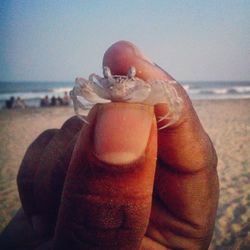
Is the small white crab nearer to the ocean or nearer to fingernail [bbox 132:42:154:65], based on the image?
fingernail [bbox 132:42:154:65]

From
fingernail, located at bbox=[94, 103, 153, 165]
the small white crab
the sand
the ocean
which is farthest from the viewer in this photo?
the ocean

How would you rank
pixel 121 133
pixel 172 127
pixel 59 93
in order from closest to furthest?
pixel 121 133, pixel 172 127, pixel 59 93

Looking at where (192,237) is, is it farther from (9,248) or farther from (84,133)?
(9,248)

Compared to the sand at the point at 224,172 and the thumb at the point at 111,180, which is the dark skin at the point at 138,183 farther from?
the sand at the point at 224,172

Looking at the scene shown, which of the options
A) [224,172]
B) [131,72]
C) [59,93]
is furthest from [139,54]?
[59,93]

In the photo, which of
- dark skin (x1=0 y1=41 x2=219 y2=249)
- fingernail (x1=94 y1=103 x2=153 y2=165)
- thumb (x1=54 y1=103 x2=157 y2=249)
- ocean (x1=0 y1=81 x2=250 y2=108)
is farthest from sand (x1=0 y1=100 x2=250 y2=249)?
ocean (x1=0 y1=81 x2=250 y2=108)

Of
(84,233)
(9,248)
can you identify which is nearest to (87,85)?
(84,233)

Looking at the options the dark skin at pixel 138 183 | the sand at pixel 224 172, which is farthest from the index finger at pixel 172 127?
the sand at pixel 224 172

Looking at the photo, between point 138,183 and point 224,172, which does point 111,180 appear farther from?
point 224,172

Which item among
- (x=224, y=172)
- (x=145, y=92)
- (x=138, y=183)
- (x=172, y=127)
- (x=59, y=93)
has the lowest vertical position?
(x=59, y=93)
